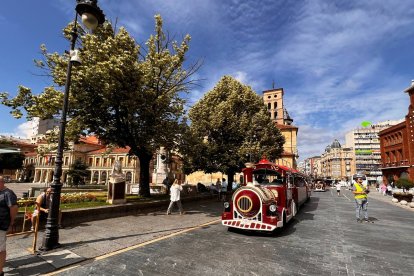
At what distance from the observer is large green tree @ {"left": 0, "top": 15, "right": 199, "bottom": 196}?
12.9 metres

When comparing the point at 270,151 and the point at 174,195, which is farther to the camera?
the point at 270,151

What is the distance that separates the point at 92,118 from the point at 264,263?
40.6 feet

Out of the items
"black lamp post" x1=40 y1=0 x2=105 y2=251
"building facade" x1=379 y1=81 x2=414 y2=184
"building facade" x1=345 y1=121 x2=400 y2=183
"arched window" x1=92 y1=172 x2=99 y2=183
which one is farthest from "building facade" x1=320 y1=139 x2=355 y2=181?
"black lamp post" x1=40 y1=0 x2=105 y2=251

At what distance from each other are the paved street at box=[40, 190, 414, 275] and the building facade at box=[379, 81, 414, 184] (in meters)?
49.3

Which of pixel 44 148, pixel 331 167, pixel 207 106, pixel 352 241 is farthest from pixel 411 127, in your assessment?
pixel 331 167

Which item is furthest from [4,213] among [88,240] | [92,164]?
[92,164]

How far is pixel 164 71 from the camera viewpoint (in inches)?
Result: 616

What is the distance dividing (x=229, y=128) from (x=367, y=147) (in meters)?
148

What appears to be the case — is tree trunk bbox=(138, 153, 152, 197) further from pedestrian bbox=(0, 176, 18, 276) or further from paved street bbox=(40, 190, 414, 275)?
pedestrian bbox=(0, 176, 18, 276)

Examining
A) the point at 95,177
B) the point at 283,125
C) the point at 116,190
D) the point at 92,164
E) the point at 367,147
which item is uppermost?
the point at 367,147

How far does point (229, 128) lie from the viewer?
2489 centimetres

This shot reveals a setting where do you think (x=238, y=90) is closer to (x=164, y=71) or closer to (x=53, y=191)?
(x=164, y=71)

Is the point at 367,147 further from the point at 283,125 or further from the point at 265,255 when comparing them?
the point at 265,255

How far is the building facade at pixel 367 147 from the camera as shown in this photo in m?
140
